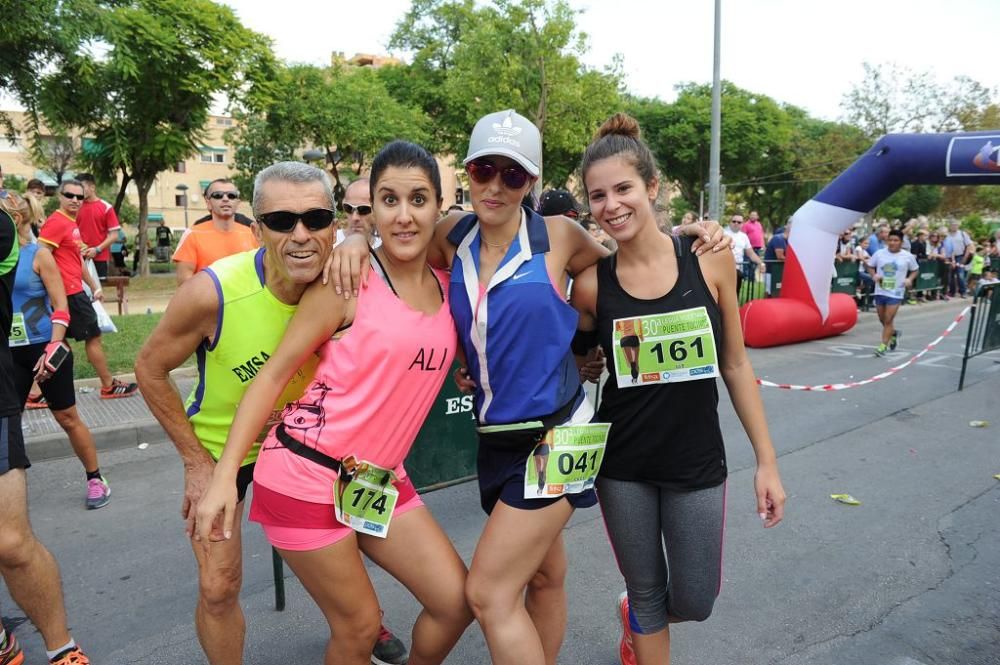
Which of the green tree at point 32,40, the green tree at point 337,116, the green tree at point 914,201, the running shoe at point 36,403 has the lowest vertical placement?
the running shoe at point 36,403

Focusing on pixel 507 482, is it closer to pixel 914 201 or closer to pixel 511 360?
pixel 511 360

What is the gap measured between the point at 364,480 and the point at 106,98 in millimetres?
20493

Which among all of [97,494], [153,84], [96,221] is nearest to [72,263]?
[97,494]

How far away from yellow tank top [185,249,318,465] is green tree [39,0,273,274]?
16.8 m

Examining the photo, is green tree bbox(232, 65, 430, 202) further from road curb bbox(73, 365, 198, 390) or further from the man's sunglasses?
the man's sunglasses

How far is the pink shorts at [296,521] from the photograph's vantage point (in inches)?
82.0

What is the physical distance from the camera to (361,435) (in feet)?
6.97

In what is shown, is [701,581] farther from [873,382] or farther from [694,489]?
[873,382]

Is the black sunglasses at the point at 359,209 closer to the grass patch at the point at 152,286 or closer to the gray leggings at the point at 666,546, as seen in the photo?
the gray leggings at the point at 666,546

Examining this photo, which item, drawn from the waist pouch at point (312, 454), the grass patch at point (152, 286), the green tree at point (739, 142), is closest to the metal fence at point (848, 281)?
the waist pouch at point (312, 454)

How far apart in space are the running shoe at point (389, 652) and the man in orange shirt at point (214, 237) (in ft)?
10.8

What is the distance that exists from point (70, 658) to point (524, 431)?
2108mm

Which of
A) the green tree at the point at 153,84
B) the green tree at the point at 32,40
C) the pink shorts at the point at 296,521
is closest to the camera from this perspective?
the pink shorts at the point at 296,521

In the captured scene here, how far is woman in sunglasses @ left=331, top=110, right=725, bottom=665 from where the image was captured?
7.04 feet
